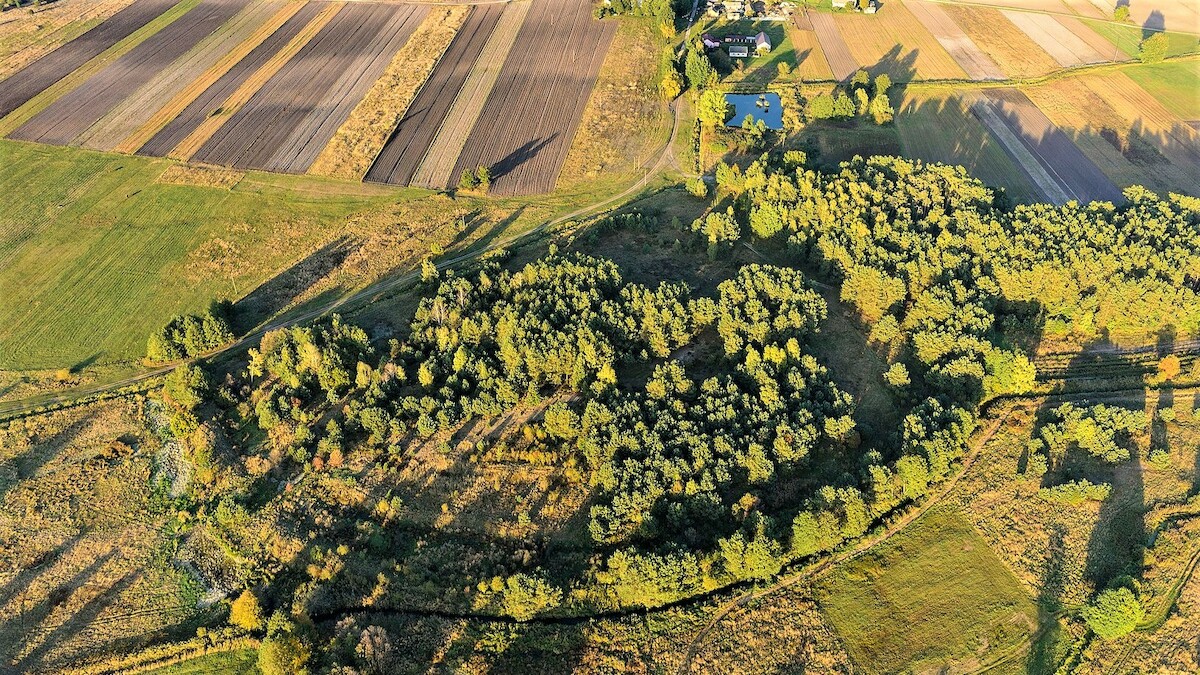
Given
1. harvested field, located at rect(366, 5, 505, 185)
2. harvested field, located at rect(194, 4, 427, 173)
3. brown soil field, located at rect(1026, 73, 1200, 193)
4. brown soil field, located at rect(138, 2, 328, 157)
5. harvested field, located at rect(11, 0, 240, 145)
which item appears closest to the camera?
brown soil field, located at rect(1026, 73, 1200, 193)

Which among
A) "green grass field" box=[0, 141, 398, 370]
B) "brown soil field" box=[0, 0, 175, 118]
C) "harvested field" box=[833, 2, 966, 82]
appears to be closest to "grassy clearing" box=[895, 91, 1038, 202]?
"harvested field" box=[833, 2, 966, 82]

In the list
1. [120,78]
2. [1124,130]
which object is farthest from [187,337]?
[1124,130]

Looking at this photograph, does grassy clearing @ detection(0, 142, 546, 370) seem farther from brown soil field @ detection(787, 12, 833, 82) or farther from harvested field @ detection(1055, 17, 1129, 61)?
harvested field @ detection(1055, 17, 1129, 61)

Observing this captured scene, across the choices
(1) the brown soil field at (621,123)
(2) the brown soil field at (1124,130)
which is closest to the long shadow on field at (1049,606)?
(2) the brown soil field at (1124,130)

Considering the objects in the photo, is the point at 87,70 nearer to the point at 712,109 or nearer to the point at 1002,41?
the point at 712,109

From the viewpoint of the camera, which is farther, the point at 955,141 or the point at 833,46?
the point at 833,46

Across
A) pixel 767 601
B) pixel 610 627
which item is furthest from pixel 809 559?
pixel 610 627
